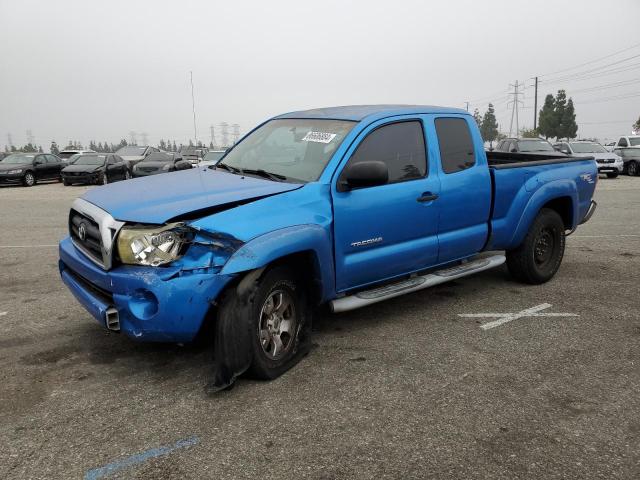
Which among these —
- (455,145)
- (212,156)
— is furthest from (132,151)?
(455,145)

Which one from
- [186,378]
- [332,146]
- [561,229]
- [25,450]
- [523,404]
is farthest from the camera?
[561,229]

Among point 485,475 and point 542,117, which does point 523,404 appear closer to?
point 485,475

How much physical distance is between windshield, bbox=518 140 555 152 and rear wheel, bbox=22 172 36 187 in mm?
19454

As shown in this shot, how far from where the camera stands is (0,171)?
22.0 m

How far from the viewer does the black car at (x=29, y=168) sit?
72.4 feet

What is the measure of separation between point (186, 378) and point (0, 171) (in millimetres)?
22180

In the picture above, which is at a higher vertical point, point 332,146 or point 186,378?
point 332,146

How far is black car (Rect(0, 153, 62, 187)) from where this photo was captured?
2208 centimetres

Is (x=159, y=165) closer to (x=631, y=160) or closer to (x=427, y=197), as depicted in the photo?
(x=427, y=197)

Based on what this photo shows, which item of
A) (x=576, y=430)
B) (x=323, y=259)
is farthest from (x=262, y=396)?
(x=576, y=430)

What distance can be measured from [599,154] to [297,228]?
22636mm

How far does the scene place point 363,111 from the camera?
462 cm

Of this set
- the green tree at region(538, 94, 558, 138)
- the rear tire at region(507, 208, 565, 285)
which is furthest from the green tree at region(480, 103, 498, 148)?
the rear tire at region(507, 208, 565, 285)

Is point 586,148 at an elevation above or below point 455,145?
below
